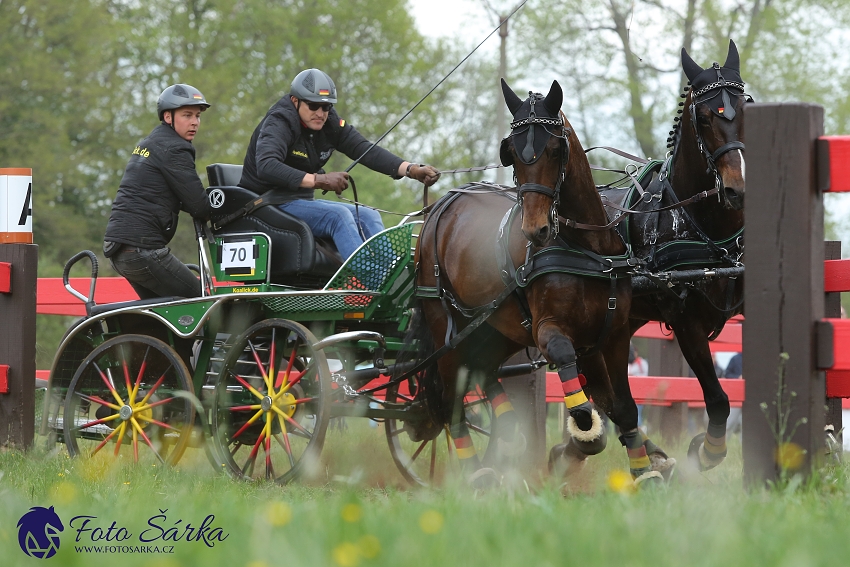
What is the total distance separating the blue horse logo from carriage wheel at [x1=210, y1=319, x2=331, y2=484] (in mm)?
2226

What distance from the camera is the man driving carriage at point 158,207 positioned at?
6.49 m

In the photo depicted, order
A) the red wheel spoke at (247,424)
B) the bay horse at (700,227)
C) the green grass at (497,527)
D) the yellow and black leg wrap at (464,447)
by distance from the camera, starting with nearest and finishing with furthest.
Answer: the green grass at (497,527), the bay horse at (700,227), the red wheel spoke at (247,424), the yellow and black leg wrap at (464,447)

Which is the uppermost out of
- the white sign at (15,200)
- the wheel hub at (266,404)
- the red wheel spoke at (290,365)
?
the white sign at (15,200)

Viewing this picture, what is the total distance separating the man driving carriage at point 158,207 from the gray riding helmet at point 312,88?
28.8 inches

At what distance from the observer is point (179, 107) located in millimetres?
6688

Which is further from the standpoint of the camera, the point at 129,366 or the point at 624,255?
the point at 129,366

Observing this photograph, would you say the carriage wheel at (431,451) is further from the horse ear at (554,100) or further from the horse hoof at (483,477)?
the horse ear at (554,100)

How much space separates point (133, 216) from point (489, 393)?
2457 millimetres

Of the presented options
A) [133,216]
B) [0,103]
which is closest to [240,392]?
[133,216]

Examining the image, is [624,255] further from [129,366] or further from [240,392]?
[129,366]

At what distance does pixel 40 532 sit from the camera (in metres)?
3.06

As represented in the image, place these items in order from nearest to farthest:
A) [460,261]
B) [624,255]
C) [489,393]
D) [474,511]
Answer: [474,511]
[624,255]
[460,261]
[489,393]

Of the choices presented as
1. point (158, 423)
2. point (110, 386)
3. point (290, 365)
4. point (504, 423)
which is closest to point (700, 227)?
point (504, 423)

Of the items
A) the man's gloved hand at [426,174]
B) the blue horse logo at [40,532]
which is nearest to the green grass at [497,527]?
the blue horse logo at [40,532]
